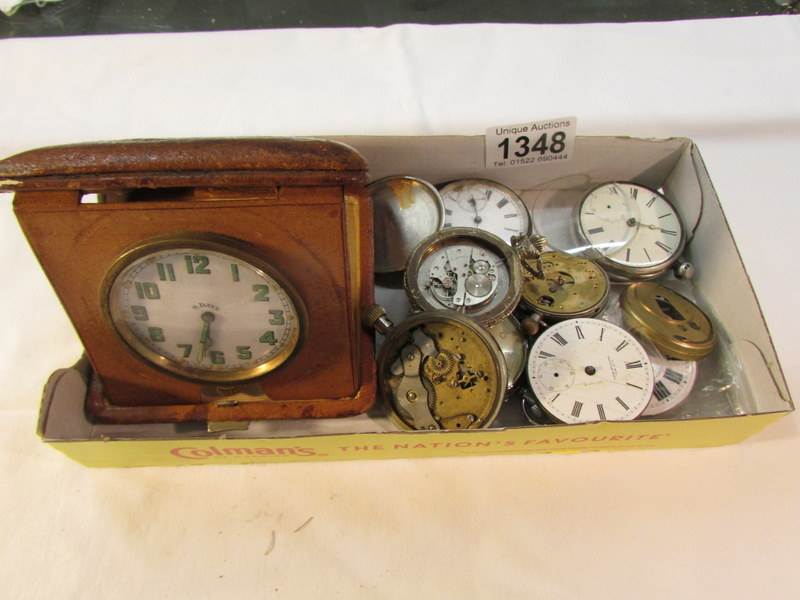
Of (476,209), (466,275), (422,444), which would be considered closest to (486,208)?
(476,209)

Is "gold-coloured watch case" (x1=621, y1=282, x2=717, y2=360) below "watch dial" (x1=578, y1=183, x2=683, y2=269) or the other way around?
below

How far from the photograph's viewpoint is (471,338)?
1220 mm

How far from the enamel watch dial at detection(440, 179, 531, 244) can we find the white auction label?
0.21ft

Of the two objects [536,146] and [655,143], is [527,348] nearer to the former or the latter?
[536,146]

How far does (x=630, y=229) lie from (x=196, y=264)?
3.34 feet

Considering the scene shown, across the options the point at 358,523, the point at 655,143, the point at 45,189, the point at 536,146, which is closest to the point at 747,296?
the point at 655,143

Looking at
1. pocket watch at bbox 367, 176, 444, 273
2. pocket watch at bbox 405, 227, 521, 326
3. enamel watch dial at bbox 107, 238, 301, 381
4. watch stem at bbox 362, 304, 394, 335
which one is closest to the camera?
enamel watch dial at bbox 107, 238, 301, 381

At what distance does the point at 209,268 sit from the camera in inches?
40.0

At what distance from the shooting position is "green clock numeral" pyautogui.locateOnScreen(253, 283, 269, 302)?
1.04 metres

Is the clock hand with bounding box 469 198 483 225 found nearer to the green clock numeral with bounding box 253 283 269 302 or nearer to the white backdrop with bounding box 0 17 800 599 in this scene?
the white backdrop with bounding box 0 17 800 599

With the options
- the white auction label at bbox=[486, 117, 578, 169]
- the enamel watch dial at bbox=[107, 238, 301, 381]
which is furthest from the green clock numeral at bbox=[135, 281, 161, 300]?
the white auction label at bbox=[486, 117, 578, 169]

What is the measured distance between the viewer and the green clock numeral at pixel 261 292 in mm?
1041

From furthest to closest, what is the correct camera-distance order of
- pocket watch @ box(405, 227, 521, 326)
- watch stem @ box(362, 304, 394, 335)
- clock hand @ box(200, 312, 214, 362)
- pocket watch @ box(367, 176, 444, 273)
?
pocket watch @ box(367, 176, 444, 273) → pocket watch @ box(405, 227, 521, 326) → watch stem @ box(362, 304, 394, 335) → clock hand @ box(200, 312, 214, 362)

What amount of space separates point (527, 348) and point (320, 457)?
1.57 ft
